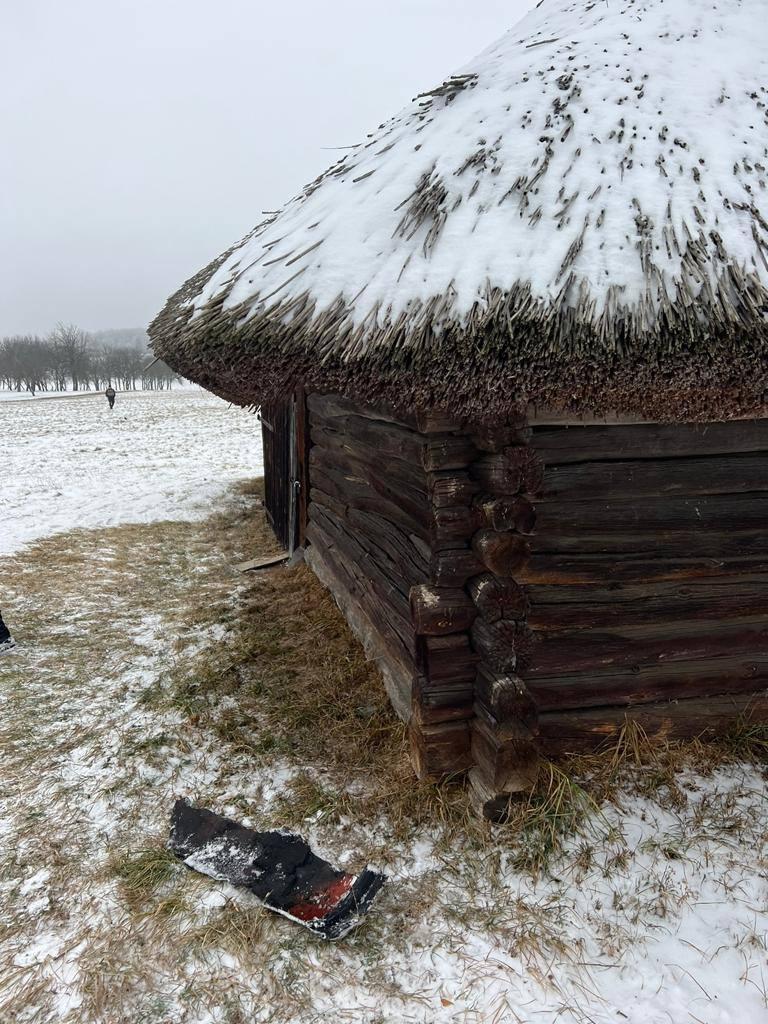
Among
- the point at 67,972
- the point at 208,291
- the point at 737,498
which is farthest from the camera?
the point at 208,291

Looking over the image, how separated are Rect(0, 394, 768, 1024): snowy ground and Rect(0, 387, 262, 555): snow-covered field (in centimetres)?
477

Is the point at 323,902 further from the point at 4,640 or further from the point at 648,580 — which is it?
the point at 4,640

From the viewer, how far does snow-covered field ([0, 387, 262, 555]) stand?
886 cm

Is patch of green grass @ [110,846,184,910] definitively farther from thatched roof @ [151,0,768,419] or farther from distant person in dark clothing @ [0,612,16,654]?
distant person in dark clothing @ [0,612,16,654]

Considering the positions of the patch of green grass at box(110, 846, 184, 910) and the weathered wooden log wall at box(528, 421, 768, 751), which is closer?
the patch of green grass at box(110, 846, 184, 910)

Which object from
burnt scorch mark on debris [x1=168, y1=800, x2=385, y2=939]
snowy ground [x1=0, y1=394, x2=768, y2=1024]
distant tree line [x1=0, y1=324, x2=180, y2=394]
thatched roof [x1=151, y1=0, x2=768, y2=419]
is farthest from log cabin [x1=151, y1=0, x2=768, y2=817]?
distant tree line [x1=0, y1=324, x2=180, y2=394]

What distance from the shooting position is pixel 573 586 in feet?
9.57

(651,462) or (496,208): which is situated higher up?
(496,208)

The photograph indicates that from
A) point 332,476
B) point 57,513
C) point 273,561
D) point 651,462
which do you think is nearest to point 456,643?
point 651,462

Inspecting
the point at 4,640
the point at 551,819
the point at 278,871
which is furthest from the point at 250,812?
the point at 4,640

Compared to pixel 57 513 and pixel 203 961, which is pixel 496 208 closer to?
pixel 203 961

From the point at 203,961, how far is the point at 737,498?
3073 millimetres

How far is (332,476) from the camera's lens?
512 cm

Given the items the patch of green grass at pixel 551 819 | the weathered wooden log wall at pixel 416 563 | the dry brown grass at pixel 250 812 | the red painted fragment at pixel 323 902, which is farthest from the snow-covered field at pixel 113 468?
the patch of green grass at pixel 551 819
